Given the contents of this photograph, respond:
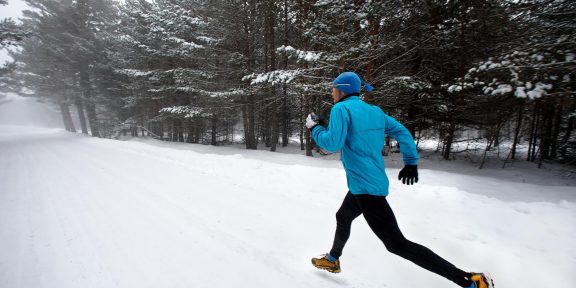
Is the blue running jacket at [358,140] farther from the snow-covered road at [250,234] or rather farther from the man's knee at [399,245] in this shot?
the snow-covered road at [250,234]

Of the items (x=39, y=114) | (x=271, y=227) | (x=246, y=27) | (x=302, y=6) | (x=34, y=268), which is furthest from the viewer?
(x=39, y=114)

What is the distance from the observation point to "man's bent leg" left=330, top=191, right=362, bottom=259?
7.97 feet

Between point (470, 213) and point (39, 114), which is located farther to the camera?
point (39, 114)

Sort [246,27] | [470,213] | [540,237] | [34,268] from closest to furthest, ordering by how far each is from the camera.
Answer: [34,268] < [540,237] < [470,213] < [246,27]

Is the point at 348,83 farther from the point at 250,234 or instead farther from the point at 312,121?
the point at 250,234

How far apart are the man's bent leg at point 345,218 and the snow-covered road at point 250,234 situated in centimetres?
35

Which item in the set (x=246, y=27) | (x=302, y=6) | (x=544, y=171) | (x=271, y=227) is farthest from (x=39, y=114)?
(x=544, y=171)

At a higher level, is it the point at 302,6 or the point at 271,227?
the point at 302,6

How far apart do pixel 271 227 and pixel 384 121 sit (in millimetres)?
2293

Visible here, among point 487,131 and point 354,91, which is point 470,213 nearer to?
point 354,91

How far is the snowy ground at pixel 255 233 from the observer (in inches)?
103

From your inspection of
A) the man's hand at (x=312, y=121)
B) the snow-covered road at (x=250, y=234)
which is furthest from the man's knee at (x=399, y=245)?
the man's hand at (x=312, y=121)

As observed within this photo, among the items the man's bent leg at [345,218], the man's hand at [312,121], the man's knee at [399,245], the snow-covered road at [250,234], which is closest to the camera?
the man's knee at [399,245]

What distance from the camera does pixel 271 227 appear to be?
12.0ft
